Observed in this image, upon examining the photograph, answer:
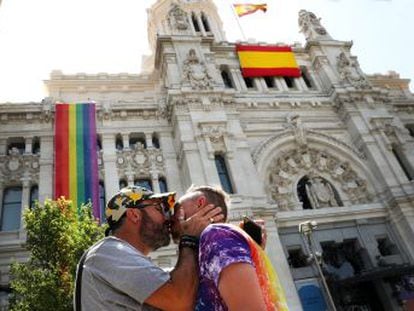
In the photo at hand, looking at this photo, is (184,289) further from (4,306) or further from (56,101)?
(56,101)

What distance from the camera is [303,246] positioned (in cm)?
2019

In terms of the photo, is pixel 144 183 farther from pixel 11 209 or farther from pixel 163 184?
pixel 11 209

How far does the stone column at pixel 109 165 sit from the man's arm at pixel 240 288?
59.2ft

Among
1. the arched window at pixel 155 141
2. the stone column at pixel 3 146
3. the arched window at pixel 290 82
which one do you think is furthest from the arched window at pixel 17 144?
the arched window at pixel 290 82

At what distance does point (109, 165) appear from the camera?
21.3 m

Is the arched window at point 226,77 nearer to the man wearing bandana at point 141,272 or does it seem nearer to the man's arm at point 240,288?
the man wearing bandana at point 141,272

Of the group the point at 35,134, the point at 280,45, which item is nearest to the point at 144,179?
the point at 35,134

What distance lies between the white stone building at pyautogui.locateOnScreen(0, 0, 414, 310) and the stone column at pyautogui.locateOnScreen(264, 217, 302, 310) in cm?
6

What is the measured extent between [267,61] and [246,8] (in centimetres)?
747

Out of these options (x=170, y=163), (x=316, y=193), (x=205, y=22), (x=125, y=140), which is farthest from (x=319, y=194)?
(x=205, y=22)

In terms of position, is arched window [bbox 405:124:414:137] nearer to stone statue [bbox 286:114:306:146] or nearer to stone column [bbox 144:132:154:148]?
stone statue [bbox 286:114:306:146]

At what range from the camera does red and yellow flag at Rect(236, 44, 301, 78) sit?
27453 millimetres

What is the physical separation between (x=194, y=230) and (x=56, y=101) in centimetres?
2340

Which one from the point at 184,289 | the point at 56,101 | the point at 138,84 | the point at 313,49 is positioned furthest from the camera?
the point at 313,49
